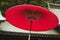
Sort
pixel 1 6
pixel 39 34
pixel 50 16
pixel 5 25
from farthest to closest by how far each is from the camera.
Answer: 1. pixel 1 6
2. pixel 5 25
3. pixel 39 34
4. pixel 50 16

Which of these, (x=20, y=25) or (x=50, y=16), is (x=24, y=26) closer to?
(x=20, y=25)

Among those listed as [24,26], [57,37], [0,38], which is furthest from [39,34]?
[24,26]

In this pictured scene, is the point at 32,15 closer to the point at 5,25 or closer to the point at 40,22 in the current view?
the point at 40,22

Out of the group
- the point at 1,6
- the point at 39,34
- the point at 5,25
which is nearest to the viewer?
the point at 39,34

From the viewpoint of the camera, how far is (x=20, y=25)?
2045 millimetres

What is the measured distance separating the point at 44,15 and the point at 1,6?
5513 millimetres

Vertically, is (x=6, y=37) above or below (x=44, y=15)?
below

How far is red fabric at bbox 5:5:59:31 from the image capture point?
1.91 m

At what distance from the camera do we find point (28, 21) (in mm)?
2035

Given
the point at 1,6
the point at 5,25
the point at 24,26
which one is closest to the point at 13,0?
the point at 1,6

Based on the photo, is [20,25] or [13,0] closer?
[20,25]

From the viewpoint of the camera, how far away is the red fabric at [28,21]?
1.91m

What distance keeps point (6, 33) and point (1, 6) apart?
10.9 ft

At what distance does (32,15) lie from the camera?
1989 mm
